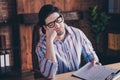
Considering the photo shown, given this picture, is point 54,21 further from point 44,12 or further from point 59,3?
point 59,3

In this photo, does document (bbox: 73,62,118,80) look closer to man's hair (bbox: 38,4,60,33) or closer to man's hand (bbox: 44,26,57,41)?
man's hand (bbox: 44,26,57,41)

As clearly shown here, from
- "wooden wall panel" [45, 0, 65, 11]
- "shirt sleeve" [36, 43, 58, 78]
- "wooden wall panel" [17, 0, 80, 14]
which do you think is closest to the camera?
"shirt sleeve" [36, 43, 58, 78]

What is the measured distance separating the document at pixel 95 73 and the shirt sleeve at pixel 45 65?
169mm

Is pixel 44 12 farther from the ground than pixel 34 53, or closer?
farther from the ground

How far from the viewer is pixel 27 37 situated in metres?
4.60

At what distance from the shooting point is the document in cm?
197

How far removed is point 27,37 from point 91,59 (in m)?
2.36

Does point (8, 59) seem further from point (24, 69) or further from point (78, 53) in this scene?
point (78, 53)

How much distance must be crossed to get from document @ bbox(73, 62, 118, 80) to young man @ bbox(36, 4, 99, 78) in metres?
0.10

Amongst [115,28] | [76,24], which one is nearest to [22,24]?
[76,24]

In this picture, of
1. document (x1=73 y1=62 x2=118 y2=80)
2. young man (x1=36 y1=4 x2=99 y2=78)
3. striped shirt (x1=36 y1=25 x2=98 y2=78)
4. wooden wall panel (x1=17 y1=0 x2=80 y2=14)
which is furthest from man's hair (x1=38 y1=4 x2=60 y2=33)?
wooden wall panel (x1=17 y1=0 x2=80 y2=14)

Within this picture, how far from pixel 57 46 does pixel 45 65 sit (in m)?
0.23

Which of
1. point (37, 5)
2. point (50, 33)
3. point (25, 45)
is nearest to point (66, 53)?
point (50, 33)

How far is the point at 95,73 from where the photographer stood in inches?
80.6
